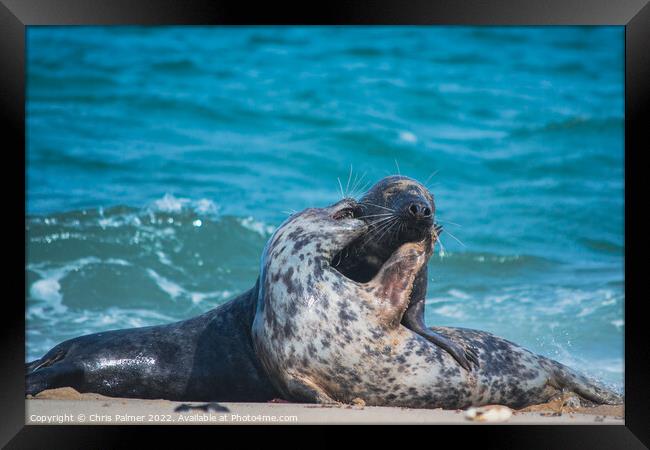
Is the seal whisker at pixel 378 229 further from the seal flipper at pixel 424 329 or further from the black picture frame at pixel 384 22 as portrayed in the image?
the black picture frame at pixel 384 22

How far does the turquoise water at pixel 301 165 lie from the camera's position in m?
10.7

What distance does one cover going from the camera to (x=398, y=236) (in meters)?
6.38

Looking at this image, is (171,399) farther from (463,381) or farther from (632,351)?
(632,351)

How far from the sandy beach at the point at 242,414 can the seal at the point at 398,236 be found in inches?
21.6

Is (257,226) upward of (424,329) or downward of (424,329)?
upward

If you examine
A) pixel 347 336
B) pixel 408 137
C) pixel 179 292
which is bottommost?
pixel 347 336

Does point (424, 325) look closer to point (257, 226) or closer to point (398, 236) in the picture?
point (398, 236)

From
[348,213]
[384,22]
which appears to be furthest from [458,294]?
[384,22]

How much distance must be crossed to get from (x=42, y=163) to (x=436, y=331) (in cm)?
872

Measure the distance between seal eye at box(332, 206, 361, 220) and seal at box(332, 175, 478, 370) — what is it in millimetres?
44

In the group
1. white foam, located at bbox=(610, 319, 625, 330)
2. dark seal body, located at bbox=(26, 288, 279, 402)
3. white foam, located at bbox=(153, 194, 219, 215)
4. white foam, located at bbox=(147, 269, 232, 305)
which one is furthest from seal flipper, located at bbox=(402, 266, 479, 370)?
white foam, located at bbox=(153, 194, 219, 215)

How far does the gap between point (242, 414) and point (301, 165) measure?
8.68m

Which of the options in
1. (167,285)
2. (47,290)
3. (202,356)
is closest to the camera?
(202,356)

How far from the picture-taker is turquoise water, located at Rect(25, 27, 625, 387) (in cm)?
1070
